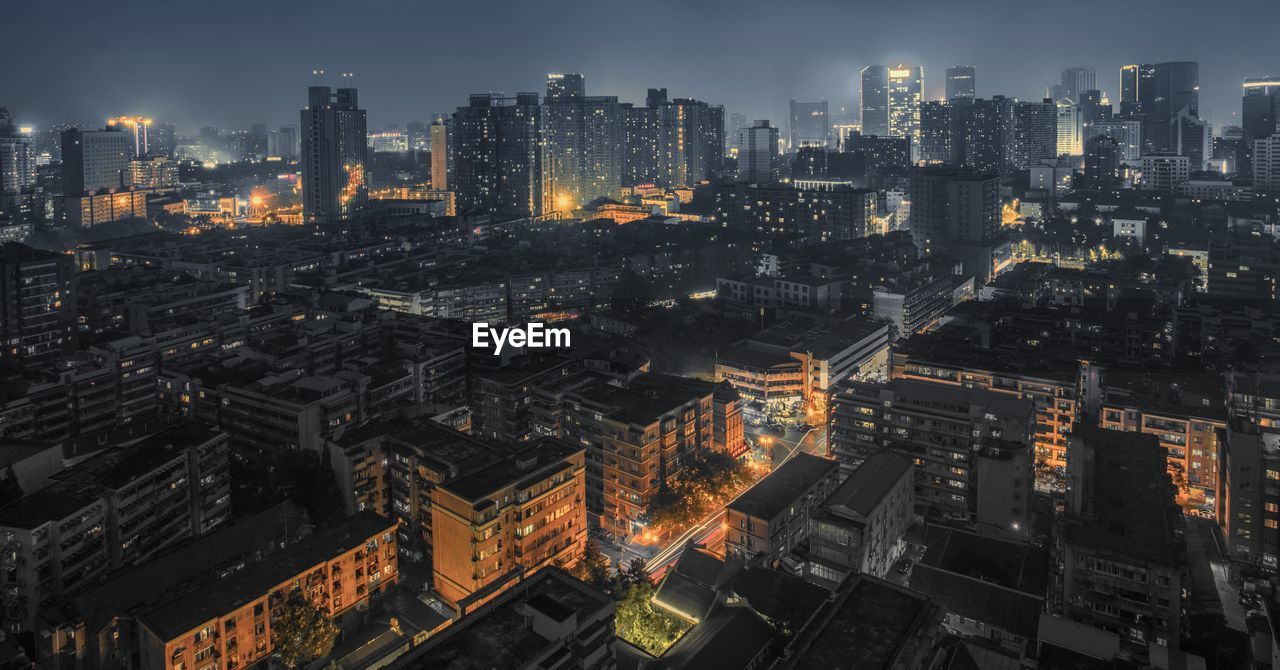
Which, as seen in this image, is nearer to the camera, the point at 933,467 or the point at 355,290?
the point at 933,467

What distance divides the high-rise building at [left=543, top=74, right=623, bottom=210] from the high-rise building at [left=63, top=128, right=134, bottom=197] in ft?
88.5

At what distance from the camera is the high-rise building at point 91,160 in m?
54.8

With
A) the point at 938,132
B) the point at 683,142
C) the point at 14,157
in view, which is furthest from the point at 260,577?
the point at 938,132

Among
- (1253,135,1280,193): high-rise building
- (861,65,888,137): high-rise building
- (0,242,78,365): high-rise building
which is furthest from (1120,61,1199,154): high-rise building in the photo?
(0,242,78,365): high-rise building

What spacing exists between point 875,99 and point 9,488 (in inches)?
3246

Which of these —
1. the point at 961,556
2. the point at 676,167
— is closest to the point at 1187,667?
the point at 961,556

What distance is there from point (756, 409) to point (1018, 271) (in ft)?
58.1

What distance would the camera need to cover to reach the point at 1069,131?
242 ft

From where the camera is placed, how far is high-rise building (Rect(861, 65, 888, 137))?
85.7m

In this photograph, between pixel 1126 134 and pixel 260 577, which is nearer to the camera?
pixel 260 577

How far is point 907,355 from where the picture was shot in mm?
21750

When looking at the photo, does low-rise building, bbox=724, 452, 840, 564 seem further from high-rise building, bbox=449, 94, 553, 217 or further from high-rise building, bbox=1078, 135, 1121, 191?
high-rise building, bbox=1078, 135, 1121, 191

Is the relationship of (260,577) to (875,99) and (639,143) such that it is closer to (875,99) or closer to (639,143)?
(639,143)

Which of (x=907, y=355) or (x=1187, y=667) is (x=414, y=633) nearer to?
(x=1187, y=667)
